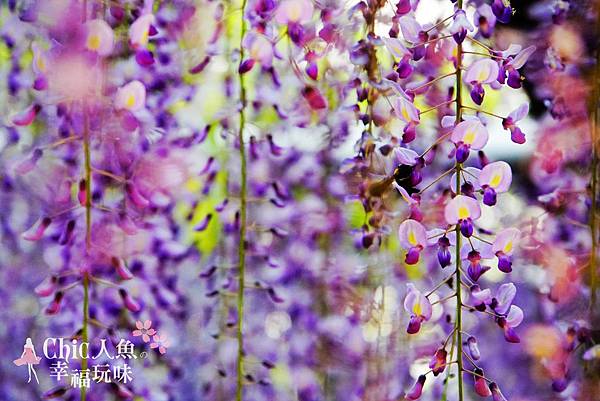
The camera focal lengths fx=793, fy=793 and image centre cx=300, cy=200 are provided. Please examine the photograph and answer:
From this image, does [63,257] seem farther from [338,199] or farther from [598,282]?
[598,282]

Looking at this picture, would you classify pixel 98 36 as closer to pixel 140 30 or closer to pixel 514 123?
pixel 140 30

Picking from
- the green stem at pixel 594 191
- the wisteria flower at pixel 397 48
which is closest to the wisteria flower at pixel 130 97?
the wisteria flower at pixel 397 48

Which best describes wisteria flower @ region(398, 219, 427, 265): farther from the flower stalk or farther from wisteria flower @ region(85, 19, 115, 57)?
wisteria flower @ region(85, 19, 115, 57)

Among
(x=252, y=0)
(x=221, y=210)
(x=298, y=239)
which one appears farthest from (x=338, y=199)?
(x=252, y=0)

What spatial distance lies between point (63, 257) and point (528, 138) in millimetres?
680

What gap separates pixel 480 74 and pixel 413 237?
0.18 metres

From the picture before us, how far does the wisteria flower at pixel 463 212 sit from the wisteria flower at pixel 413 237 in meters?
0.04

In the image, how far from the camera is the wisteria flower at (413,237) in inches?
31.7

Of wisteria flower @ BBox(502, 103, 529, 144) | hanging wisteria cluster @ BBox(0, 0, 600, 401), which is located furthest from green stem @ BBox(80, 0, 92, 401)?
wisteria flower @ BBox(502, 103, 529, 144)

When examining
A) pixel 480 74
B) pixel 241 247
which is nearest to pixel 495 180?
pixel 480 74

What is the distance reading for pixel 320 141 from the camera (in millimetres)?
1282

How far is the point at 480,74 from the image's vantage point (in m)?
0.81

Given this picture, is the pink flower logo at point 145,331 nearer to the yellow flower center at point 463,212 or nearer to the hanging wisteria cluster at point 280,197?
the hanging wisteria cluster at point 280,197

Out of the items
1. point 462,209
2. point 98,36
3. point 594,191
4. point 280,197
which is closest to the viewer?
point 462,209
